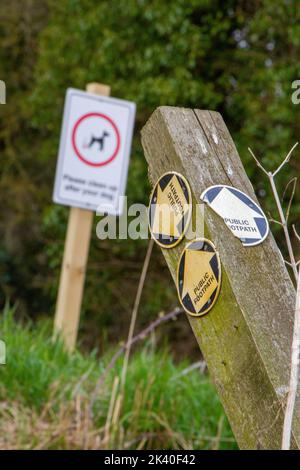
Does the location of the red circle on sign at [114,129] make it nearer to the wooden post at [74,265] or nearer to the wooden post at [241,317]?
the wooden post at [74,265]

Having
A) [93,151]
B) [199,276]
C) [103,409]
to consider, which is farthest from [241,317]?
[93,151]

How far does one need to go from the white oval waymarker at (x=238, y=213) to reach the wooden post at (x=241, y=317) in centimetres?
1

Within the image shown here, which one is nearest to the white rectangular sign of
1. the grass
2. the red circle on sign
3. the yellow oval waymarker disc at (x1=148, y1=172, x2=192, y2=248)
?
the red circle on sign

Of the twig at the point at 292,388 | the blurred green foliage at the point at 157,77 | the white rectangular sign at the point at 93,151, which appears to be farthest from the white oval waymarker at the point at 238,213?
the blurred green foliage at the point at 157,77

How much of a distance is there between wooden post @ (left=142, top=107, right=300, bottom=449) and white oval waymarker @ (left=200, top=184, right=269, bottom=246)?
1cm

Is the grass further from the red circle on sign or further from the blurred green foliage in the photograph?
the blurred green foliage

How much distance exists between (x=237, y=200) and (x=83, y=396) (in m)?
1.59

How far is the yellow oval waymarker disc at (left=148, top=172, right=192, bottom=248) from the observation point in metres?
1.28

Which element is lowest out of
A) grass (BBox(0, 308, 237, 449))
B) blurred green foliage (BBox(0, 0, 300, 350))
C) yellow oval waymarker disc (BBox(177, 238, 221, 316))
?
blurred green foliage (BBox(0, 0, 300, 350))

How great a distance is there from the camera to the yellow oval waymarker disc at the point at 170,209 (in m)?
1.28

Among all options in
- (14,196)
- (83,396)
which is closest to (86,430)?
(83,396)

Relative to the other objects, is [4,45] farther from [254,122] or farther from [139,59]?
[254,122]

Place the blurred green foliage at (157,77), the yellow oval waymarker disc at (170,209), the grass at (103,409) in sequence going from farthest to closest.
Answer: the blurred green foliage at (157,77) → the grass at (103,409) → the yellow oval waymarker disc at (170,209)

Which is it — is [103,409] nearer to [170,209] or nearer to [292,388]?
[170,209]
